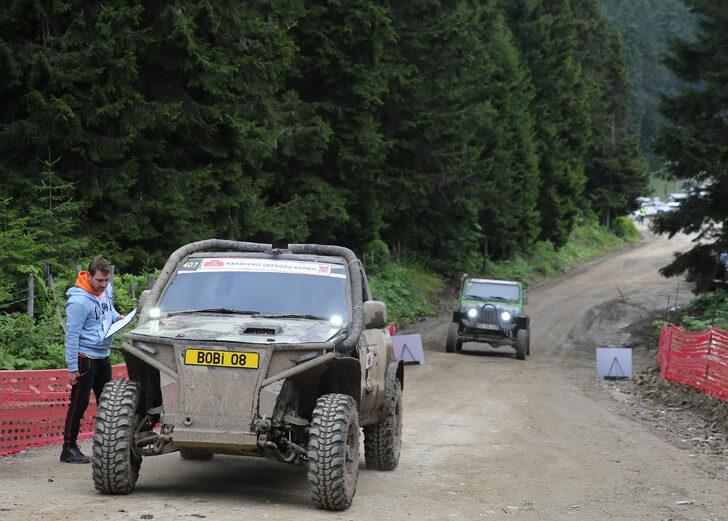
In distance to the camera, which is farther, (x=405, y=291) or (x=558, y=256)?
(x=558, y=256)

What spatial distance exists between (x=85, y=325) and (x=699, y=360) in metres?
14.4

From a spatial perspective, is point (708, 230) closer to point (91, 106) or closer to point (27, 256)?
point (91, 106)

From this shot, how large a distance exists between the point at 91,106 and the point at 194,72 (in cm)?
260

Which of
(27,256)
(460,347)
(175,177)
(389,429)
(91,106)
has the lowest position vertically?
(460,347)

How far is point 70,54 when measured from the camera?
18.7m

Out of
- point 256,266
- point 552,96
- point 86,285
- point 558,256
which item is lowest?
point 558,256

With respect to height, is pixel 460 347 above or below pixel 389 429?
below

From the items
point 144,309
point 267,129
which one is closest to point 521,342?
point 267,129

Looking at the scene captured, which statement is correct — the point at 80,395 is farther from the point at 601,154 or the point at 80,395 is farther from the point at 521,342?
the point at 601,154

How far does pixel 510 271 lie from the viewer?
5575 cm

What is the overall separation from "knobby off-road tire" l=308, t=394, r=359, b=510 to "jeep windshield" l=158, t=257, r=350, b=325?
112cm

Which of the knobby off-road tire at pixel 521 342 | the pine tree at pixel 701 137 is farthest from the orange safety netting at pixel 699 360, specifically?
the pine tree at pixel 701 137

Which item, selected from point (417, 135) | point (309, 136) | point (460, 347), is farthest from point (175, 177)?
point (417, 135)

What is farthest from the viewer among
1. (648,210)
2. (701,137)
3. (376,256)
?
(648,210)
